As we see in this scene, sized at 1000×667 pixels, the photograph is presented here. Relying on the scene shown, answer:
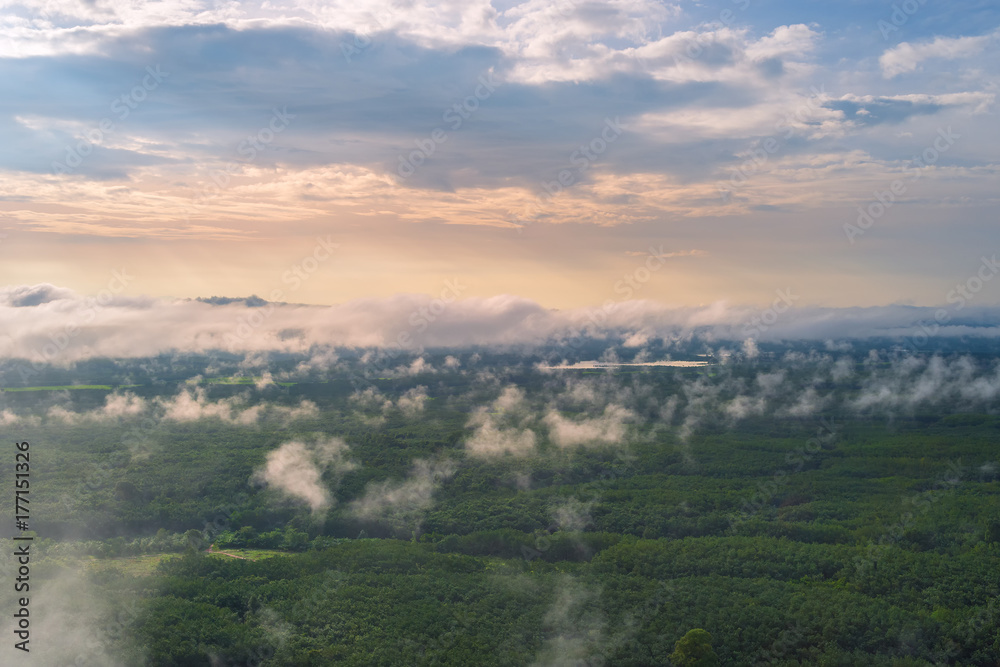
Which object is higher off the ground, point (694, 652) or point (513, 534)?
point (694, 652)

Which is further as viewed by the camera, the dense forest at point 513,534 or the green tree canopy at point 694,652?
the dense forest at point 513,534

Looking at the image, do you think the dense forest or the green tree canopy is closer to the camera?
the green tree canopy

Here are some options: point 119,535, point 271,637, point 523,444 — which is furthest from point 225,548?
point 523,444

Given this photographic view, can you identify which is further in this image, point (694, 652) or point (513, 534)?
point (513, 534)

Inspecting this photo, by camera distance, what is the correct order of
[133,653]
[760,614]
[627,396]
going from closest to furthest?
[133,653]
[760,614]
[627,396]

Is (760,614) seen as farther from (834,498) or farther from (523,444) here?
(523,444)

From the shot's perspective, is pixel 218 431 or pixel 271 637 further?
pixel 218 431

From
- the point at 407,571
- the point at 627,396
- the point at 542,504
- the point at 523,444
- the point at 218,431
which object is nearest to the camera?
the point at 407,571

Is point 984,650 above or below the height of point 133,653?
below
